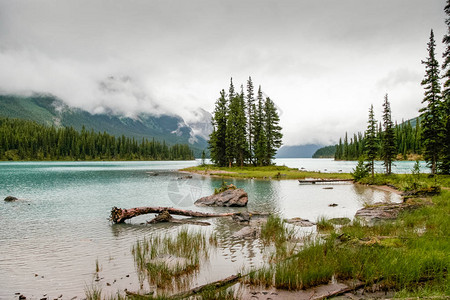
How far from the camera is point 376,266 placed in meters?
7.49

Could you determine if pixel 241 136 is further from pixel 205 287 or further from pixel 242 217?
pixel 205 287

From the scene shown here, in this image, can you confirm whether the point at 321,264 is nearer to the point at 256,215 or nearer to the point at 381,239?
the point at 381,239

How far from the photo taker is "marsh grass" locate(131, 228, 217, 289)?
325 inches

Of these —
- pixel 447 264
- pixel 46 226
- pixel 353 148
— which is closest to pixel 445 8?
pixel 447 264

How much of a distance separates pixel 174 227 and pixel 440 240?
12583 mm

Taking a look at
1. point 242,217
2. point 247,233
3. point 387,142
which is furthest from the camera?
point 387,142

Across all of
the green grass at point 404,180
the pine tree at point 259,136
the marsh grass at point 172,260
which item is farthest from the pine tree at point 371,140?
the marsh grass at point 172,260

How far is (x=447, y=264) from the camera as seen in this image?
23.5 ft

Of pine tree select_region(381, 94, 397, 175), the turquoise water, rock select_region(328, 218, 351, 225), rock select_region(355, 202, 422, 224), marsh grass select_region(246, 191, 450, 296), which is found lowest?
the turquoise water

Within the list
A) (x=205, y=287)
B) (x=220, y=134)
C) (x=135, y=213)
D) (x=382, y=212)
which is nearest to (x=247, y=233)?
(x=205, y=287)

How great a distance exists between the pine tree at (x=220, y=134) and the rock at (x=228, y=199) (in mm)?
52574

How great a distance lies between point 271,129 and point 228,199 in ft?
187

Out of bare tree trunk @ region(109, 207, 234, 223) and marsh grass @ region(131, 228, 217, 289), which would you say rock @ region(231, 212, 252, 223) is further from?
marsh grass @ region(131, 228, 217, 289)

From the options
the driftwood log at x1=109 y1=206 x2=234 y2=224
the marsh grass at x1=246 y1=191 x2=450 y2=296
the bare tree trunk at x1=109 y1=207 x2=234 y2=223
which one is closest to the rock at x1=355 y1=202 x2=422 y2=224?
the marsh grass at x1=246 y1=191 x2=450 y2=296
